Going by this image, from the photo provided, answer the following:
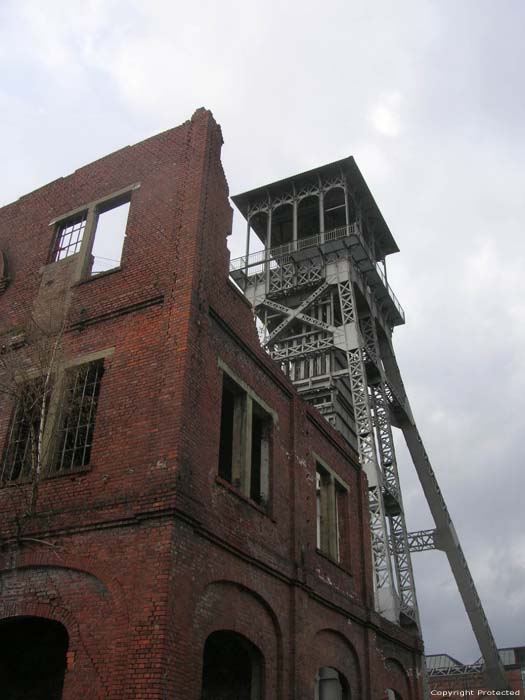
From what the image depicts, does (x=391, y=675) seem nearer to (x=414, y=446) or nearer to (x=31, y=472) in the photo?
(x=31, y=472)

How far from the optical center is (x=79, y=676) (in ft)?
26.3

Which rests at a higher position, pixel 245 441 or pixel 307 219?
pixel 307 219

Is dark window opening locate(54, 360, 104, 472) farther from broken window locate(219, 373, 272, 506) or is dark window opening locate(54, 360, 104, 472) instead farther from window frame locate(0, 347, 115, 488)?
Answer: broken window locate(219, 373, 272, 506)

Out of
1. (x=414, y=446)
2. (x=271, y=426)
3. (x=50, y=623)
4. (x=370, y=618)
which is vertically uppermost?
(x=414, y=446)

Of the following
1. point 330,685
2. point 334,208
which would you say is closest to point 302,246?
point 334,208

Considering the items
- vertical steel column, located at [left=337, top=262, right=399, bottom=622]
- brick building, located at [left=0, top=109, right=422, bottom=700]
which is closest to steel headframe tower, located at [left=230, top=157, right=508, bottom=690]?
vertical steel column, located at [left=337, top=262, right=399, bottom=622]

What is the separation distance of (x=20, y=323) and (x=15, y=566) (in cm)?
469

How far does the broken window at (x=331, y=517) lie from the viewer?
48.3ft

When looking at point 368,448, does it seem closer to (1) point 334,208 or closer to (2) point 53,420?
(1) point 334,208

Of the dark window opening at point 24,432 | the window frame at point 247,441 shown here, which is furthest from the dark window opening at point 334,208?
the dark window opening at point 24,432

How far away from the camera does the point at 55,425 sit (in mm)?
10289

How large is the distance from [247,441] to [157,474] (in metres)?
2.85

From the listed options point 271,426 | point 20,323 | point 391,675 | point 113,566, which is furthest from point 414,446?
point 113,566

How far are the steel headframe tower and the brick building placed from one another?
27.3 feet
